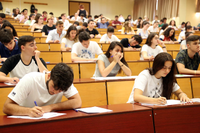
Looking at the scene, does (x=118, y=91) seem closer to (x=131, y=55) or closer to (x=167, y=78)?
(x=167, y=78)

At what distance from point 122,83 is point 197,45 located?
4.23 feet

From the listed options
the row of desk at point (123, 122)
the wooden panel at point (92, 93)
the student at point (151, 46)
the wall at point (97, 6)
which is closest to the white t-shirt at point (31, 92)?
the row of desk at point (123, 122)

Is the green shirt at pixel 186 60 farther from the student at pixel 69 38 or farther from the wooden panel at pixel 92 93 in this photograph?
the student at pixel 69 38

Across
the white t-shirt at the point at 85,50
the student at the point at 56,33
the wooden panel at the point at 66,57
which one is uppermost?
the student at the point at 56,33

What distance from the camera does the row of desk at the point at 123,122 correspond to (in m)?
1.12

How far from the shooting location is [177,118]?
1.46m

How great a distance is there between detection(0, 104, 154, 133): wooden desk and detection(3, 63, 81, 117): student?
0.12m

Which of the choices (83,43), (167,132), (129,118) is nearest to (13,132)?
(129,118)

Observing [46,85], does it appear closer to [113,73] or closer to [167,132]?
[167,132]

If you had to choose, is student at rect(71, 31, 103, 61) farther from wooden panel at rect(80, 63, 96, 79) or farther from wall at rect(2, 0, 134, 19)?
wall at rect(2, 0, 134, 19)

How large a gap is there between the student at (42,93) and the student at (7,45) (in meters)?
1.49

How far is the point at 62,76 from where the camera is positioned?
1.31 meters

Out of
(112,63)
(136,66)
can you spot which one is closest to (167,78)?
(112,63)

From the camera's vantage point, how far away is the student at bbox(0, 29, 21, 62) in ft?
8.93
